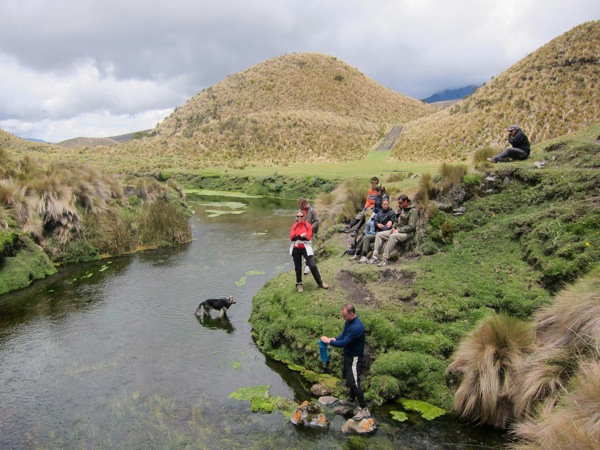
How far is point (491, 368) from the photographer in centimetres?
812

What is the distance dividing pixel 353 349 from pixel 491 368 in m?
2.54

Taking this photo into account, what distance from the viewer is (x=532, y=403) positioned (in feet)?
24.2

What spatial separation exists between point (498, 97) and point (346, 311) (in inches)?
2353

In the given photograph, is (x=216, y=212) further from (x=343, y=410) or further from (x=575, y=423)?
(x=575, y=423)

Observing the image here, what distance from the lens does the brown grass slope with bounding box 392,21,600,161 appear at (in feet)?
160

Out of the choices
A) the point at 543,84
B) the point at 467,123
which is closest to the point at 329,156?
the point at 467,123

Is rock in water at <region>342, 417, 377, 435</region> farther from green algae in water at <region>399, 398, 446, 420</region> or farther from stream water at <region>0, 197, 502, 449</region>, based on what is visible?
green algae in water at <region>399, 398, 446, 420</region>

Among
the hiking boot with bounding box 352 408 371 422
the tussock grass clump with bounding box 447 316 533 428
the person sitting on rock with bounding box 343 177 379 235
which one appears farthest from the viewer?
the person sitting on rock with bounding box 343 177 379 235

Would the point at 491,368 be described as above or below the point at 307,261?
below

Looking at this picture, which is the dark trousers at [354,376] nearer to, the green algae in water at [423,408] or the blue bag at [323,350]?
the blue bag at [323,350]

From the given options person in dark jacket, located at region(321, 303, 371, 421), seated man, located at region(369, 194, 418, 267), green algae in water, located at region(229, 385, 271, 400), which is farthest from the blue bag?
seated man, located at region(369, 194, 418, 267)

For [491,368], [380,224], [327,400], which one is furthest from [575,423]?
[380,224]

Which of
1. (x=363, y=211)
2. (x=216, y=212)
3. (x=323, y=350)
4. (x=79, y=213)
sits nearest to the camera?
(x=323, y=350)

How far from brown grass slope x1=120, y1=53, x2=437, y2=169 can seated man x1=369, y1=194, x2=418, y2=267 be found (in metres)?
55.6
